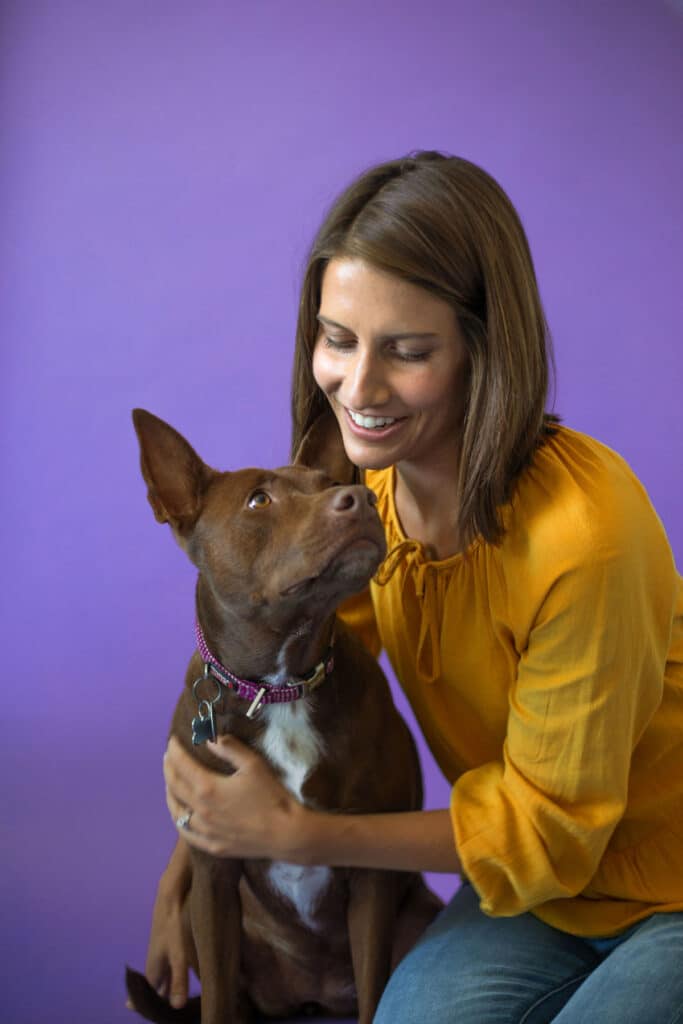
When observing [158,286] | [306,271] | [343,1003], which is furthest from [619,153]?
[343,1003]

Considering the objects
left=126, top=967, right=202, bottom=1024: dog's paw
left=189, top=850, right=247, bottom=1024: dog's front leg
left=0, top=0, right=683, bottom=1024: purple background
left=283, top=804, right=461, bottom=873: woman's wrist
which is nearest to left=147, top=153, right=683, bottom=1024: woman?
left=283, top=804, right=461, bottom=873: woman's wrist

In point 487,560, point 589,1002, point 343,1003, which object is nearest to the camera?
point 589,1002

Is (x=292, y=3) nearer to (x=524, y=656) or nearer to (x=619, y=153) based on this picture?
(x=619, y=153)

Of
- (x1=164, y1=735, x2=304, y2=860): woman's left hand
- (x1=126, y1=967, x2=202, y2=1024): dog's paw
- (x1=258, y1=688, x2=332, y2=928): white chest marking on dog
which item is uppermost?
(x1=258, y1=688, x2=332, y2=928): white chest marking on dog

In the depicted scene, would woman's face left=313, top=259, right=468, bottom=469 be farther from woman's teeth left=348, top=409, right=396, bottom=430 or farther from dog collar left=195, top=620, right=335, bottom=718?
dog collar left=195, top=620, right=335, bottom=718

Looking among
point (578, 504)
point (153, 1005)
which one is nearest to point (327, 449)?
point (578, 504)

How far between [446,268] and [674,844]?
1.18 metres

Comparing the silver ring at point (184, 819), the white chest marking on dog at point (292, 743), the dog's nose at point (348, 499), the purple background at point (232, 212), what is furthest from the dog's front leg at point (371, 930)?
the purple background at point (232, 212)

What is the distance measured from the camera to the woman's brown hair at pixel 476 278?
219 cm

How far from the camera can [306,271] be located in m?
2.43

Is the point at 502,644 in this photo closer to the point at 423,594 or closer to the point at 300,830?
the point at 423,594

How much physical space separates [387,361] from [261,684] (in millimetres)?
646

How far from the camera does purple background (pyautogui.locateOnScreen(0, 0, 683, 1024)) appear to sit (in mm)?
4070

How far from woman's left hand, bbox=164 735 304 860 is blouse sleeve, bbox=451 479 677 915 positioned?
0.31m
